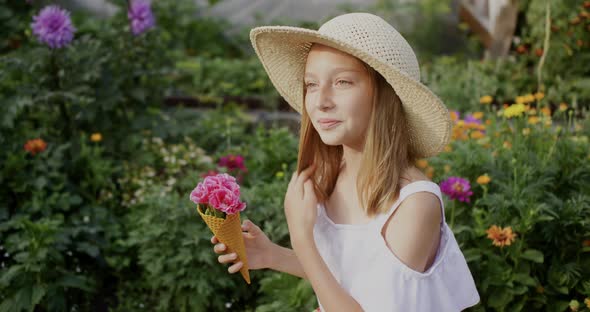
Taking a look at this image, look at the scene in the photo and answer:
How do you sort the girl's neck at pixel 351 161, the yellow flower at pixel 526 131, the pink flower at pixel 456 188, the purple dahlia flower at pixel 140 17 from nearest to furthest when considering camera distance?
the girl's neck at pixel 351 161 → the pink flower at pixel 456 188 → the yellow flower at pixel 526 131 → the purple dahlia flower at pixel 140 17

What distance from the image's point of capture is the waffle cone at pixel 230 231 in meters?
1.70

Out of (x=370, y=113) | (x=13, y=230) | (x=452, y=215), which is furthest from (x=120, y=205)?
(x=370, y=113)

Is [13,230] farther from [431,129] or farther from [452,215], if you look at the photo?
[431,129]

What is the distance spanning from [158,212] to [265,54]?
1.39m

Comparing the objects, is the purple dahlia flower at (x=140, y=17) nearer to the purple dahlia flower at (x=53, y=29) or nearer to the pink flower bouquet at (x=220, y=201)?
the purple dahlia flower at (x=53, y=29)

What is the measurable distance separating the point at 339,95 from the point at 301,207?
307 mm

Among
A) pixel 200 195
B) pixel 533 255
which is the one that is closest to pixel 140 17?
pixel 533 255

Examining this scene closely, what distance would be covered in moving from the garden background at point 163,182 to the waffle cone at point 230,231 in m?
0.95

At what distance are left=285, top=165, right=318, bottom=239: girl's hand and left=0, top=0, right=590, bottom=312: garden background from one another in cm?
93

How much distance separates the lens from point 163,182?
158 inches

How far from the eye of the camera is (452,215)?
277 cm

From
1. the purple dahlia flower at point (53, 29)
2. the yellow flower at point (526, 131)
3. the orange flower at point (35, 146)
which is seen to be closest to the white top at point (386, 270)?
the yellow flower at point (526, 131)

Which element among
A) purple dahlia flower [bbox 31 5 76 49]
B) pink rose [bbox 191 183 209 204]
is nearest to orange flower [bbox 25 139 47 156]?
purple dahlia flower [bbox 31 5 76 49]

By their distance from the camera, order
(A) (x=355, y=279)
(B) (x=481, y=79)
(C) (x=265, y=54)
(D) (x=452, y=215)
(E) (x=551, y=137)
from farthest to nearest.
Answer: (B) (x=481, y=79) → (E) (x=551, y=137) → (D) (x=452, y=215) → (C) (x=265, y=54) → (A) (x=355, y=279)
